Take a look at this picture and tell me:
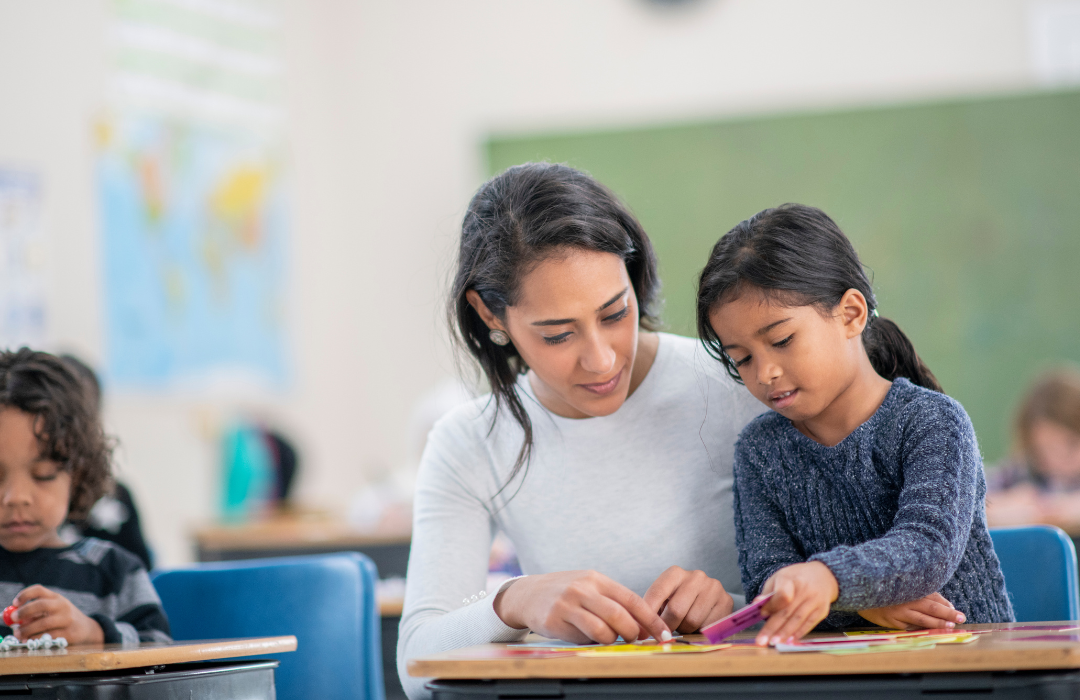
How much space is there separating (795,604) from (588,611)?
0.68 ft

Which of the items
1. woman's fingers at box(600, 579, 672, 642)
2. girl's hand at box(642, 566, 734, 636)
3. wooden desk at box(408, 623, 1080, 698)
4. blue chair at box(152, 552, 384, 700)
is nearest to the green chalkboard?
blue chair at box(152, 552, 384, 700)

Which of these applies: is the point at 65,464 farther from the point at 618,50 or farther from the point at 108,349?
the point at 618,50

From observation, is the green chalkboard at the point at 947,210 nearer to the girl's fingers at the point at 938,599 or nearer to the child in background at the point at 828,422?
the child in background at the point at 828,422

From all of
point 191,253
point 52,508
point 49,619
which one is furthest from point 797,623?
point 191,253

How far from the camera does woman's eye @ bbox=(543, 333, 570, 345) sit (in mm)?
1305

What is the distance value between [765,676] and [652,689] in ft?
0.30

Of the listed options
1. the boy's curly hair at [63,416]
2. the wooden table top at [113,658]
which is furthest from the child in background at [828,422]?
the boy's curly hair at [63,416]

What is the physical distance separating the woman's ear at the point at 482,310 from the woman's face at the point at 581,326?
6cm

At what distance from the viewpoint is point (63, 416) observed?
5.17 ft

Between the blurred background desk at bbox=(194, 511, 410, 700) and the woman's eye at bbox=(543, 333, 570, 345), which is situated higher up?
the woman's eye at bbox=(543, 333, 570, 345)

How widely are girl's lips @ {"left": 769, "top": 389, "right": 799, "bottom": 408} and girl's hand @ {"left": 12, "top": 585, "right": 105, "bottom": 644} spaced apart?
3.10 feet

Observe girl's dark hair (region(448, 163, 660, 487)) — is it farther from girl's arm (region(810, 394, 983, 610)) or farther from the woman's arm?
girl's arm (region(810, 394, 983, 610))

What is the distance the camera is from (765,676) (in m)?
0.84

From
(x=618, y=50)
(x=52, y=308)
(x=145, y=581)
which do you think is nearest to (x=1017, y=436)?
(x=618, y=50)
